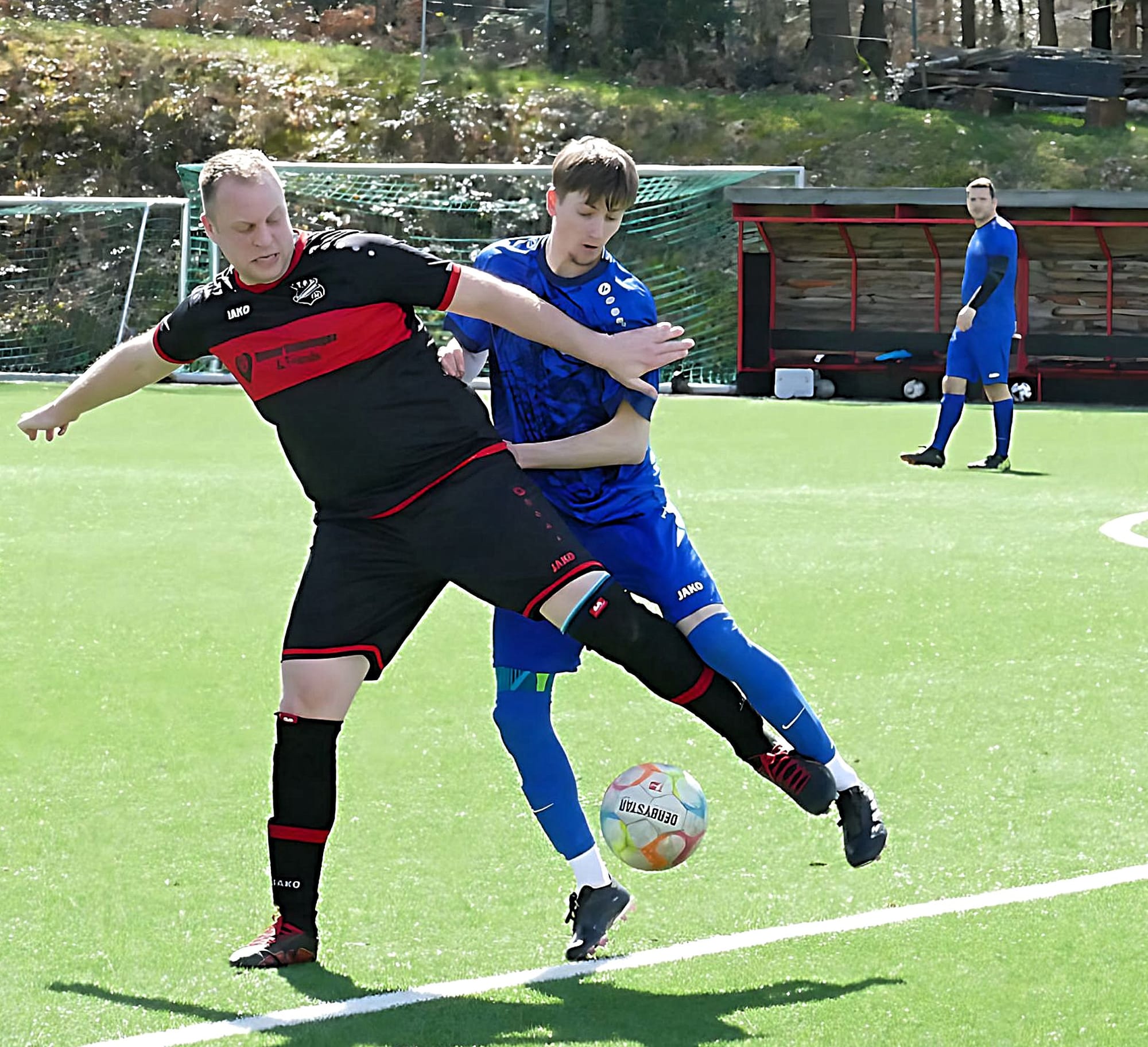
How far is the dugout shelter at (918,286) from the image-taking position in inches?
940

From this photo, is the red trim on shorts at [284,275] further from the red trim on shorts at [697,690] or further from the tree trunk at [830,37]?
the tree trunk at [830,37]

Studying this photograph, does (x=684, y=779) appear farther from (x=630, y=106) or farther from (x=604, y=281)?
(x=630, y=106)

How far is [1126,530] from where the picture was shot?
1113 cm

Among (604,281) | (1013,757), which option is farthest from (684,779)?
(1013,757)

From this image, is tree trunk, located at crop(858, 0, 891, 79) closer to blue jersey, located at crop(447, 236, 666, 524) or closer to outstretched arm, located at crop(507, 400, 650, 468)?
blue jersey, located at crop(447, 236, 666, 524)

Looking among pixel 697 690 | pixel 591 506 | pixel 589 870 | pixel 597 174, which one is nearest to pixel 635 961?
pixel 589 870

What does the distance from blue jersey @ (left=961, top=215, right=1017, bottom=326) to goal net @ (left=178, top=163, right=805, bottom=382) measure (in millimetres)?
9920

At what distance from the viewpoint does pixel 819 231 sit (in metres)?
25.4

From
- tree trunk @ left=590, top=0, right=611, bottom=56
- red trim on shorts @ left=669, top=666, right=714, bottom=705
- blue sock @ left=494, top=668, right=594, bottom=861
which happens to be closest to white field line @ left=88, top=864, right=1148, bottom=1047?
blue sock @ left=494, top=668, right=594, bottom=861

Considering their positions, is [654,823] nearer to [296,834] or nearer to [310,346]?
[296,834]

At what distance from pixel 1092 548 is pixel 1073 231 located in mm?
14706

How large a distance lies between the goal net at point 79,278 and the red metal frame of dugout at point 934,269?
404 inches

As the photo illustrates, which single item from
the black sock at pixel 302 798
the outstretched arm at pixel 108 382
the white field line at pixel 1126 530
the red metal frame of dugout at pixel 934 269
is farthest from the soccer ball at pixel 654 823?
the red metal frame of dugout at pixel 934 269

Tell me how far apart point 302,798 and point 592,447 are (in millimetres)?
1042
